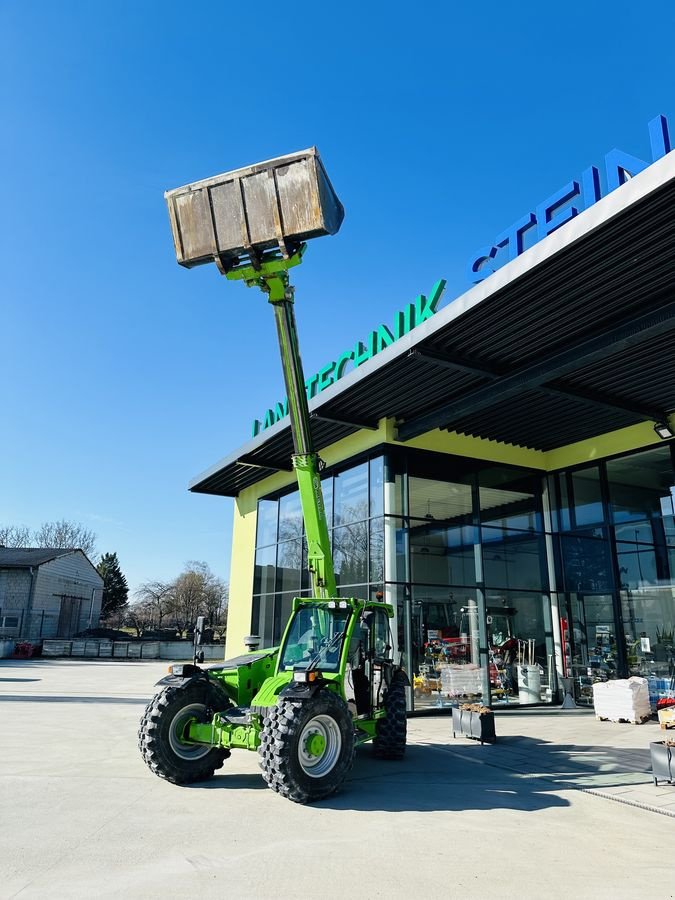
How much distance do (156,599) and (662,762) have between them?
6858 centimetres

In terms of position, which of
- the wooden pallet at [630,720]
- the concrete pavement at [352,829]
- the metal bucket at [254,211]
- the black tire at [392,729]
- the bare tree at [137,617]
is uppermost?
the metal bucket at [254,211]

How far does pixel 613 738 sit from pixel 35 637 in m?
39.0

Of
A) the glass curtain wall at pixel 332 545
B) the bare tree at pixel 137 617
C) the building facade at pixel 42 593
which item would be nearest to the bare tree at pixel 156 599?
the bare tree at pixel 137 617

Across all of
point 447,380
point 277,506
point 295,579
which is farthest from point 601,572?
point 277,506

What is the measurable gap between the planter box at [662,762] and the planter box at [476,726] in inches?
119

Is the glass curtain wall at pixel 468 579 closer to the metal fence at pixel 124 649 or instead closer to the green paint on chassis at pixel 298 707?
the green paint on chassis at pixel 298 707

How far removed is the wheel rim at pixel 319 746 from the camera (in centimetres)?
652

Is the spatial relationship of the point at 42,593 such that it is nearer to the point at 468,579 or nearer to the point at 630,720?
the point at 468,579

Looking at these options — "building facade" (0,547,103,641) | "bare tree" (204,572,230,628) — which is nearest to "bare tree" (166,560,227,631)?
"bare tree" (204,572,230,628)

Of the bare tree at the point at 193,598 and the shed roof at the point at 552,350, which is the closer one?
the shed roof at the point at 552,350

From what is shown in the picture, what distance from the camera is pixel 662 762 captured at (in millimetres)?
7230

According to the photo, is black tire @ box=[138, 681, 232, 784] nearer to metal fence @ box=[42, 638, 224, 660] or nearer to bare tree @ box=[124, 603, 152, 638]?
metal fence @ box=[42, 638, 224, 660]

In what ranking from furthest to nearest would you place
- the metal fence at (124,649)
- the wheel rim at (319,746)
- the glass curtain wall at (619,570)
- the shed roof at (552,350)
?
1. the metal fence at (124,649)
2. the glass curtain wall at (619,570)
3. the shed roof at (552,350)
4. the wheel rim at (319,746)

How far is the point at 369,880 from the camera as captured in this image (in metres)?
4.45
